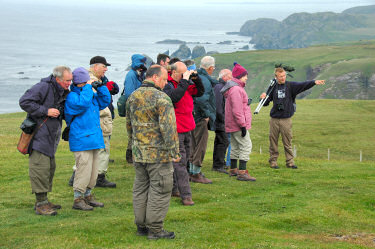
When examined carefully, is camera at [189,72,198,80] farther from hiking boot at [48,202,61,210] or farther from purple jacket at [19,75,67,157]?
hiking boot at [48,202,61,210]

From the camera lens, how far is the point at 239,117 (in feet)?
48.4

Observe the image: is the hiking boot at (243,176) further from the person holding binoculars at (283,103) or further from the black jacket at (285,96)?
the black jacket at (285,96)

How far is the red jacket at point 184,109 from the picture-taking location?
12055 millimetres

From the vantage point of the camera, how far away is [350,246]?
9.49 meters

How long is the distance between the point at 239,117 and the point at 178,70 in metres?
3.78

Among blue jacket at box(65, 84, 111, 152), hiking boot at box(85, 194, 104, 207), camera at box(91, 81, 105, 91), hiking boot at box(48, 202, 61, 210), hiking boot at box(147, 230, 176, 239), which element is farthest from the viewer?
hiking boot at box(85, 194, 104, 207)

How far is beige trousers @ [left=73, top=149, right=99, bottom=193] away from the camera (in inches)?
434

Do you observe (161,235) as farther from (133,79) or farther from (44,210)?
(133,79)

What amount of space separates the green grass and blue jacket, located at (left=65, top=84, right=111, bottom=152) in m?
1.67

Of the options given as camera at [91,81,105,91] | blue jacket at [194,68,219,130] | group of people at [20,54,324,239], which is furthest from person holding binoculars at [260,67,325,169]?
camera at [91,81,105,91]

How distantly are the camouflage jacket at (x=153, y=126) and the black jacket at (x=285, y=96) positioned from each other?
9428 millimetres

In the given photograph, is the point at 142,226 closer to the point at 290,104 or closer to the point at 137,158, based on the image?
the point at 137,158

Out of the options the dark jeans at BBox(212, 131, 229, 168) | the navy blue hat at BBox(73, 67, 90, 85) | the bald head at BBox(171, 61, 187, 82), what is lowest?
the dark jeans at BBox(212, 131, 229, 168)

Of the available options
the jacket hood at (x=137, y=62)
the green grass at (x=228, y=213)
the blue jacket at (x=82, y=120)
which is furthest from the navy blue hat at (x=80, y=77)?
the jacket hood at (x=137, y=62)
